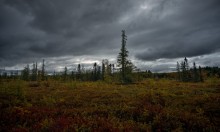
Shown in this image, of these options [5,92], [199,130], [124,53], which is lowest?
[199,130]

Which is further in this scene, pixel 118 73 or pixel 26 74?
pixel 26 74

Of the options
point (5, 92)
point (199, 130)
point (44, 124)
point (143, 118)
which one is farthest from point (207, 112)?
point (5, 92)

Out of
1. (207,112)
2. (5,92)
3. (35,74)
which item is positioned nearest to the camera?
(207,112)

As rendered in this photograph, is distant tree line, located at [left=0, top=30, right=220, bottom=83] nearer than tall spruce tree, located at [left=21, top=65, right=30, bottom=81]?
→ Yes

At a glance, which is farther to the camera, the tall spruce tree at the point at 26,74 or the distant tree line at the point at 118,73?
the tall spruce tree at the point at 26,74

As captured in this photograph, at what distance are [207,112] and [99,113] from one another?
6.24 meters

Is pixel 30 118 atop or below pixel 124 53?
below

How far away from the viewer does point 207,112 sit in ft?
29.0

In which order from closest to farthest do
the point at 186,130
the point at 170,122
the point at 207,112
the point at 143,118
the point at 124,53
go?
the point at 186,130 → the point at 170,122 → the point at 143,118 → the point at 207,112 → the point at 124,53

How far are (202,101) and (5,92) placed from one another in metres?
16.9

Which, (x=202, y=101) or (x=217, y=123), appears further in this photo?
(x=202, y=101)

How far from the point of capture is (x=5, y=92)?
47.4ft

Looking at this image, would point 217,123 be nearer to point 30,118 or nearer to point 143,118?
point 143,118

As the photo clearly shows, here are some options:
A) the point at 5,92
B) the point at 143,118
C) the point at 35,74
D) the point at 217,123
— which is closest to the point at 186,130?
the point at 217,123
